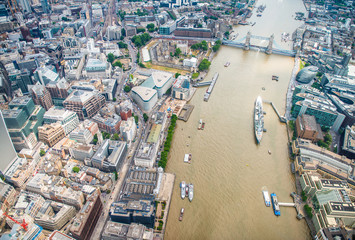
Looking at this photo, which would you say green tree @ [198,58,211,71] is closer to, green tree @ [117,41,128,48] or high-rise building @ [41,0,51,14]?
green tree @ [117,41,128,48]

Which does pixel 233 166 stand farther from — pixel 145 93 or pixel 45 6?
pixel 45 6

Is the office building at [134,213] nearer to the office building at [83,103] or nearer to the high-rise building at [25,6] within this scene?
the office building at [83,103]

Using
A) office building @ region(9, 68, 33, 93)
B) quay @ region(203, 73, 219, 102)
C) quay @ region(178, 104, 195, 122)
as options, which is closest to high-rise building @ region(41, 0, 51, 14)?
office building @ region(9, 68, 33, 93)

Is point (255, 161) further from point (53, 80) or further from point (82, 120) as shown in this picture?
point (53, 80)

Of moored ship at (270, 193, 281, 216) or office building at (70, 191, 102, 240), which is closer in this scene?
office building at (70, 191, 102, 240)

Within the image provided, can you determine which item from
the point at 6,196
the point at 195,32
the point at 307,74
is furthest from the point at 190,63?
the point at 6,196

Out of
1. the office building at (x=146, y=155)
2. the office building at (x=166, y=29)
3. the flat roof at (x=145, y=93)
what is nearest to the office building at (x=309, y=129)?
the office building at (x=146, y=155)

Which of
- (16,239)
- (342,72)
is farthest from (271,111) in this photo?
(16,239)
